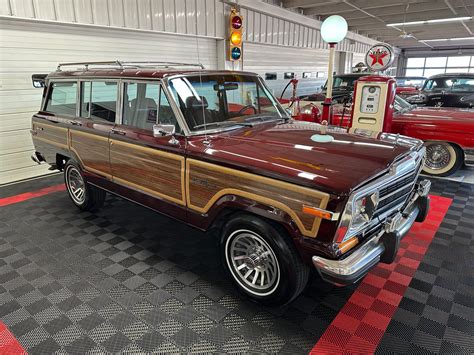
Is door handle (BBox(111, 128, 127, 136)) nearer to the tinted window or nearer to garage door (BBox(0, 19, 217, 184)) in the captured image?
the tinted window

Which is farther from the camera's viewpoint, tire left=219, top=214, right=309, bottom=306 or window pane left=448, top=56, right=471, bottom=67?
window pane left=448, top=56, right=471, bottom=67

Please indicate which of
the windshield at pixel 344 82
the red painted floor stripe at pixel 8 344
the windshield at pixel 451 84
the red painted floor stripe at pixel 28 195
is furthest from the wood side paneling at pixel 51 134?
the windshield at pixel 451 84

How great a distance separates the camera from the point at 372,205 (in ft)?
7.64

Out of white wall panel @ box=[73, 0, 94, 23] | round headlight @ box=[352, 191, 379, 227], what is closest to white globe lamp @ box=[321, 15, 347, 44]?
round headlight @ box=[352, 191, 379, 227]

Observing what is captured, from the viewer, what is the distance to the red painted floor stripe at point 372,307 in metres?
2.34

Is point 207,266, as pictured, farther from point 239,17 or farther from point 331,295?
point 239,17

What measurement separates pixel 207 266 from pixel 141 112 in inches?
67.8

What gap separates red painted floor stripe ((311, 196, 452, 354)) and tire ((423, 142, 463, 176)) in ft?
9.54

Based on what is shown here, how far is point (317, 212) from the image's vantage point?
2.16 metres

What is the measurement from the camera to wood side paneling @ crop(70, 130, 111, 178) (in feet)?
12.6

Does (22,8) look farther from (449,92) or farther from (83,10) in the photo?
(449,92)

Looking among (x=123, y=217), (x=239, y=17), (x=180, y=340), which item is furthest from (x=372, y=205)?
(x=239, y=17)

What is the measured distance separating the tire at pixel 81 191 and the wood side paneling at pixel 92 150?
242 millimetres

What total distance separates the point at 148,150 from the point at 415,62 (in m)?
32.2
